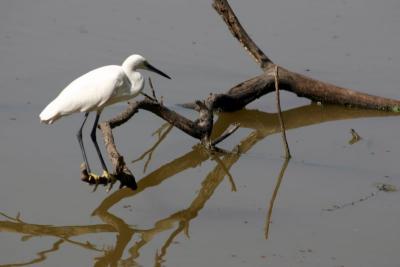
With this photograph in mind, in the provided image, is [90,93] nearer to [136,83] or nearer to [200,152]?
Result: [136,83]

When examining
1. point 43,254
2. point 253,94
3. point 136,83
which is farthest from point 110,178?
point 253,94

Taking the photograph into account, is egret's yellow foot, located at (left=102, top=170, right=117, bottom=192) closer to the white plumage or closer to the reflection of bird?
the reflection of bird

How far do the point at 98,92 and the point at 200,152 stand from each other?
2.04 metres

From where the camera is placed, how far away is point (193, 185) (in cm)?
909

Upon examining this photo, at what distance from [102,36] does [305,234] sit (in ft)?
20.1

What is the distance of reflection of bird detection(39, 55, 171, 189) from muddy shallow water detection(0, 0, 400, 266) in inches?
26.3

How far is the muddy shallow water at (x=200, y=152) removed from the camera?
786 cm

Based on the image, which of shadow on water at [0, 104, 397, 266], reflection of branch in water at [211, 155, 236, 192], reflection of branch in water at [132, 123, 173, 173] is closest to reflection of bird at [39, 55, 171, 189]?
shadow on water at [0, 104, 397, 266]

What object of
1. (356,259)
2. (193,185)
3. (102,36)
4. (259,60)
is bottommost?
(356,259)

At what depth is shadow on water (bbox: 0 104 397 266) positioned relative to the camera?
305 inches

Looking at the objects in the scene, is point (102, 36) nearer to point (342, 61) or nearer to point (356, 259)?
point (342, 61)

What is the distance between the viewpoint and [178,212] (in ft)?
27.7

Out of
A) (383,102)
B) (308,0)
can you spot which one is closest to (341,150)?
(383,102)

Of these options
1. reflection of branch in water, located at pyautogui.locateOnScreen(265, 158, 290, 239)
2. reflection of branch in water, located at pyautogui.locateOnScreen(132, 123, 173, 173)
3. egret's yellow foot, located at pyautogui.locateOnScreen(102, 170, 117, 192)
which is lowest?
reflection of branch in water, located at pyautogui.locateOnScreen(265, 158, 290, 239)
